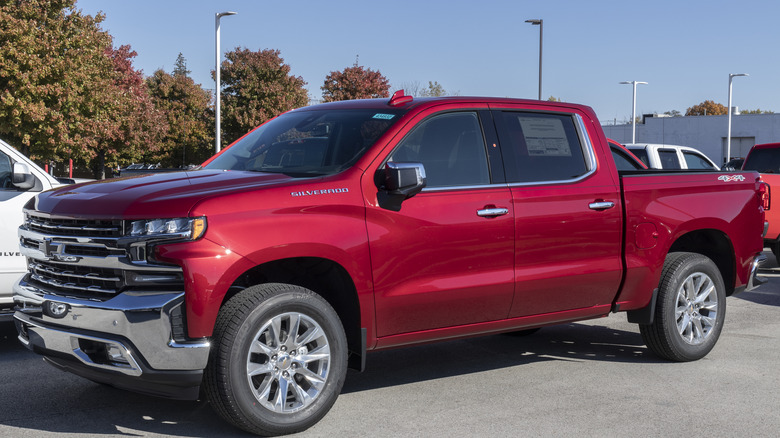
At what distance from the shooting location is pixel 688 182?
6812 mm

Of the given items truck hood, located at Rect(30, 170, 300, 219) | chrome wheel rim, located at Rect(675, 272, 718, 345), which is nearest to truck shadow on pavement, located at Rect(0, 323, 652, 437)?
chrome wheel rim, located at Rect(675, 272, 718, 345)

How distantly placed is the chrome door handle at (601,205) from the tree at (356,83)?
4208 cm

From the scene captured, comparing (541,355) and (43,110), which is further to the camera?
(43,110)

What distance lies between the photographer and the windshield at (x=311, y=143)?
5.46m

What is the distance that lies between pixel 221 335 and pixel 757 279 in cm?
502

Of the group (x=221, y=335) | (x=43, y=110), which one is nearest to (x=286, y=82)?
(x=43, y=110)

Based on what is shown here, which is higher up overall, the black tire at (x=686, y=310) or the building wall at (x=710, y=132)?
the building wall at (x=710, y=132)

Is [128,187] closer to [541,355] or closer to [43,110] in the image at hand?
[541,355]

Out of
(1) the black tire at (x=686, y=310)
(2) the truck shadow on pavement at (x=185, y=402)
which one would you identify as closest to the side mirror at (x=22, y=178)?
(2) the truck shadow on pavement at (x=185, y=402)

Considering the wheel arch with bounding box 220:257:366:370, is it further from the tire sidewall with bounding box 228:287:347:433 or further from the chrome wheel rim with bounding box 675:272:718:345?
the chrome wheel rim with bounding box 675:272:718:345

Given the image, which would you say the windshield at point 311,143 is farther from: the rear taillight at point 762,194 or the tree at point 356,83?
the tree at point 356,83

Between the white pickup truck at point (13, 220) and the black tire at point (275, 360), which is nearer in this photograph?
the black tire at point (275, 360)

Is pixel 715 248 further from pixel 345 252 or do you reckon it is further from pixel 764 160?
pixel 764 160

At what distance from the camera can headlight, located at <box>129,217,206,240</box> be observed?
444 cm
